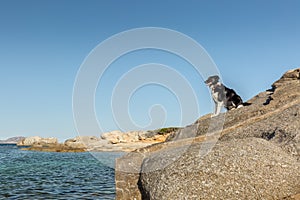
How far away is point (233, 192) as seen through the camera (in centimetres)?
819

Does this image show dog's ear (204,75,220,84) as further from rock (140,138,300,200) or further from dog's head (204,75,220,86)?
rock (140,138,300,200)

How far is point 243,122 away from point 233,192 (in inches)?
254

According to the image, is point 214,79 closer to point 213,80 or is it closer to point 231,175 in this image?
point 213,80

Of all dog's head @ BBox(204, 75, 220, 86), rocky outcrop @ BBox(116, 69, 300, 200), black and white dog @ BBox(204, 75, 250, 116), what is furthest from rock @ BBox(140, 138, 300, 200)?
dog's head @ BBox(204, 75, 220, 86)

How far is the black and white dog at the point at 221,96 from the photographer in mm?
20100

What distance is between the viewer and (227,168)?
8562mm

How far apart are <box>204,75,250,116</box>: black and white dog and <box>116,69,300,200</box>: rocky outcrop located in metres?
7.10

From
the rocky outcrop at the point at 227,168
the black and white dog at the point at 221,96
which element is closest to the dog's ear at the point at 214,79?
the black and white dog at the point at 221,96

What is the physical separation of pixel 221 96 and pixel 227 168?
12405mm

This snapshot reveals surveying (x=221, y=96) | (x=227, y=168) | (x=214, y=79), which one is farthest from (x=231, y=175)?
(x=214, y=79)

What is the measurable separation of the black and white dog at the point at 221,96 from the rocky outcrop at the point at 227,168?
23.3ft

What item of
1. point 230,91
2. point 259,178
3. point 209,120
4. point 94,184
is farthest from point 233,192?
point 94,184

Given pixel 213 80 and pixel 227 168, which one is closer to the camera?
pixel 227 168

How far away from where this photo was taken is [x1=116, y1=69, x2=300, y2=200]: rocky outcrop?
8273 mm
